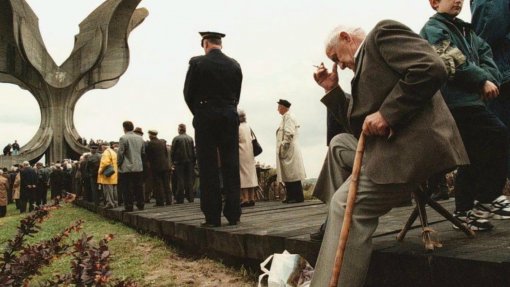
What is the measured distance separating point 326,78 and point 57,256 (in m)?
1.76

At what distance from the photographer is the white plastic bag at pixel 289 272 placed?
2408 millimetres

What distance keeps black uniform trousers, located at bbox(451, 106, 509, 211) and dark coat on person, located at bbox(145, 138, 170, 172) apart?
7558 millimetres

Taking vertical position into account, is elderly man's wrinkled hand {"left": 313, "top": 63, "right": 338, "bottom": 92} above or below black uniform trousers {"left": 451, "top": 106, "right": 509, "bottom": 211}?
above

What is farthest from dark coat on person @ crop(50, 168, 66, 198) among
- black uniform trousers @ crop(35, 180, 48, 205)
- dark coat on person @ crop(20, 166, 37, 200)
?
dark coat on person @ crop(20, 166, 37, 200)

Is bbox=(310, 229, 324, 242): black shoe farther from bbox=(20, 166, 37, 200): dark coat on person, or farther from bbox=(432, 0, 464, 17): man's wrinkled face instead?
bbox=(20, 166, 37, 200): dark coat on person

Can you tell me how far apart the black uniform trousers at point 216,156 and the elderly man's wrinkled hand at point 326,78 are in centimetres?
186

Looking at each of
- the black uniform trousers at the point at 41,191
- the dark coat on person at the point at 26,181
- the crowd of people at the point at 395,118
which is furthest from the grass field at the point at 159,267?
the black uniform trousers at the point at 41,191

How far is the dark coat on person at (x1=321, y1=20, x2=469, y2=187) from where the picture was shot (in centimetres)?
Result: 196

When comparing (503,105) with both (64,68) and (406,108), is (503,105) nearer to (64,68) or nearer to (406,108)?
(406,108)

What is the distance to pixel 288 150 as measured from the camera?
7.86 m

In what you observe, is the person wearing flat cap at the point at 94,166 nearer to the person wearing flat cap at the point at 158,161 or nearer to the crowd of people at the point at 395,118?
the person wearing flat cap at the point at 158,161

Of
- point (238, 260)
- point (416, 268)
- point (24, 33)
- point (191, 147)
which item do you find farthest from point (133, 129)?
point (24, 33)

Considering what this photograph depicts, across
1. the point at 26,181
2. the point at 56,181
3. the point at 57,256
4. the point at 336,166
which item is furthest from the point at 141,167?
the point at 56,181

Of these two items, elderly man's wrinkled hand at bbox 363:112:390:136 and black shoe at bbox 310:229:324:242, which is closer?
elderly man's wrinkled hand at bbox 363:112:390:136
